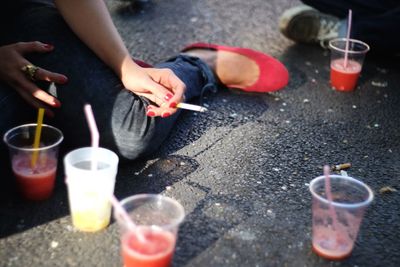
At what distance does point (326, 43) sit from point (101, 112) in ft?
4.57

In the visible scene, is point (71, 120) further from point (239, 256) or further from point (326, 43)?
point (326, 43)

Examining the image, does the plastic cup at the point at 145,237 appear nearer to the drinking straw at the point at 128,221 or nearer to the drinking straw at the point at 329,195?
the drinking straw at the point at 128,221

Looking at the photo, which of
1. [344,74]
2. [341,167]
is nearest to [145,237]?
[341,167]

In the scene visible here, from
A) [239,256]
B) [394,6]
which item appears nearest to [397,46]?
[394,6]

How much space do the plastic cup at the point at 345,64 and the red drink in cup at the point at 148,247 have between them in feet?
4.22

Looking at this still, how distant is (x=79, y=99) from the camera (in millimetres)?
1600

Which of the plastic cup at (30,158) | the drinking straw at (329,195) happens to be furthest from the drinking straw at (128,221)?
the drinking straw at (329,195)

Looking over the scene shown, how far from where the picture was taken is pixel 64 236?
55.4 inches

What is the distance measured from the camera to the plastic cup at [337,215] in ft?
4.37

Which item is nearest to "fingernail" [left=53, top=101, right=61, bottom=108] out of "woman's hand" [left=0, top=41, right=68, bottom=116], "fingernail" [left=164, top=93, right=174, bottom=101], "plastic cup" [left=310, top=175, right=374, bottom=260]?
"woman's hand" [left=0, top=41, right=68, bottom=116]

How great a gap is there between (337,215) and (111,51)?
81 cm

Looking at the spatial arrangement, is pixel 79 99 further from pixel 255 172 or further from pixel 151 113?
pixel 255 172

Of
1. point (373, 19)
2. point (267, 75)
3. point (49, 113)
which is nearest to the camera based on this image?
point (49, 113)

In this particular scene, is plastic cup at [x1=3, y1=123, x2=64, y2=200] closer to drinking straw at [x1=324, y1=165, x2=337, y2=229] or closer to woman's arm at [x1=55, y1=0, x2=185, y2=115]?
woman's arm at [x1=55, y1=0, x2=185, y2=115]
